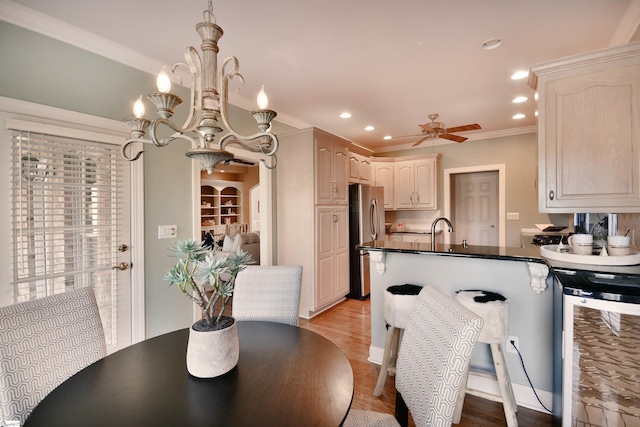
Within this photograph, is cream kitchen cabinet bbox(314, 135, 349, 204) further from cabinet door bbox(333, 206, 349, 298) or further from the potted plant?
the potted plant

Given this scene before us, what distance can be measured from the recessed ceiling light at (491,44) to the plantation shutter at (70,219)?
9.83ft

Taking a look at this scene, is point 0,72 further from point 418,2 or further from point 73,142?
point 418,2

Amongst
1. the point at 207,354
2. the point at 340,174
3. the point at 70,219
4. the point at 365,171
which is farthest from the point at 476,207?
the point at 70,219

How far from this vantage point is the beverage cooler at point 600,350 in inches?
53.6

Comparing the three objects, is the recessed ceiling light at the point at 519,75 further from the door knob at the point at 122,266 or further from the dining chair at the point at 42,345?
the door knob at the point at 122,266

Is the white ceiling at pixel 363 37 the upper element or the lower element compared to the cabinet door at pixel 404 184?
upper

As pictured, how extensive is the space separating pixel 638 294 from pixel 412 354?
1033 millimetres

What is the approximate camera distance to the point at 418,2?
1913mm

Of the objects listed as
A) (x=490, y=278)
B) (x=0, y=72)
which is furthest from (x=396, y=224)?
(x=0, y=72)

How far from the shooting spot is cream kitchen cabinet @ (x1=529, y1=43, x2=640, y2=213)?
1.77 metres

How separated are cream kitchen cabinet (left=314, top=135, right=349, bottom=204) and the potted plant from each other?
106 inches

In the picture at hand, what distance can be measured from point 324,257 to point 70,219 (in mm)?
2593

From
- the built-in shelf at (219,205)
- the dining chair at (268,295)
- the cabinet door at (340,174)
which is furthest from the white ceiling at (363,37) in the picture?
the built-in shelf at (219,205)

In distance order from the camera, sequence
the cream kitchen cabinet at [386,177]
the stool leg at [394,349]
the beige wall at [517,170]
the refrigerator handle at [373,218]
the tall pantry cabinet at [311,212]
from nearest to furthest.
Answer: the stool leg at [394,349]
the tall pantry cabinet at [311,212]
the refrigerator handle at [373,218]
the beige wall at [517,170]
the cream kitchen cabinet at [386,177]
